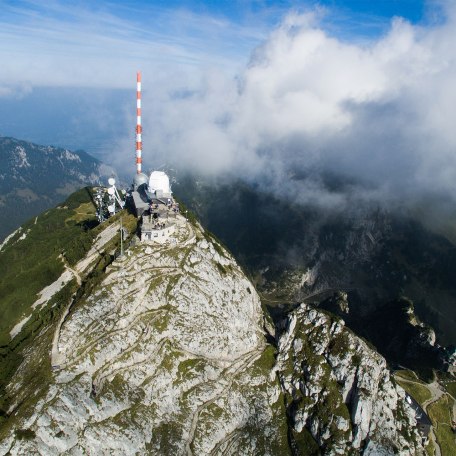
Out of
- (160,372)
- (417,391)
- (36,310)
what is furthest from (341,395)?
(36,310)

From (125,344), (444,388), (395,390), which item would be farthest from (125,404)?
(444,388)

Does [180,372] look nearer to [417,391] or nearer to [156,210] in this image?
[156,210]

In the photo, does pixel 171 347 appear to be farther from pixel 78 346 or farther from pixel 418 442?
pixel 418 442

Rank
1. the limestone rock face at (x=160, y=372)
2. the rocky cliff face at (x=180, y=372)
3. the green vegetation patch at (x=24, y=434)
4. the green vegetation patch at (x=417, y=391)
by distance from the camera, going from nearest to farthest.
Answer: the green vegetation patch at (x=24, y=434)
the limestone rock face at (x=160, y=372)
the rocky cliff face at (x=180, y=372)
the green vegetation patch at (x=417, y=391)

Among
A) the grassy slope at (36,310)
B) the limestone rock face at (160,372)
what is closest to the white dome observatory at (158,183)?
the grassy slope at (36,310)

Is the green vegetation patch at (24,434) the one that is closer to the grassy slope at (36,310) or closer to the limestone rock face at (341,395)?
the grassy slope at (36,310)

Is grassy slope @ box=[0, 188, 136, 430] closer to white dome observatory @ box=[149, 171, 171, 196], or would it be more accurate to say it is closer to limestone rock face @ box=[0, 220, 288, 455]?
limestone rock face @ box=[0, 220, 288, 455]
